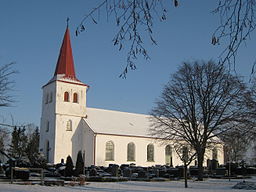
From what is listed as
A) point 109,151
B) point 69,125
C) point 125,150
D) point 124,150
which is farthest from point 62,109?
point 125,150

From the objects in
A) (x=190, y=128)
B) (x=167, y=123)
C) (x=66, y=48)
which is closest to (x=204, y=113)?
(x=190, y=128)

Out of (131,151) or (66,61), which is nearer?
(131,151)

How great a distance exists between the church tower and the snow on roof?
6.97 ft

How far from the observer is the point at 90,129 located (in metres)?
46.7

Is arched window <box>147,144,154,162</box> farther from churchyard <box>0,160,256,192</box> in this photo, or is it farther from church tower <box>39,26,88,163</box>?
churchyard <box>0,160,256,192</box>

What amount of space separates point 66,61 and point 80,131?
9.96m

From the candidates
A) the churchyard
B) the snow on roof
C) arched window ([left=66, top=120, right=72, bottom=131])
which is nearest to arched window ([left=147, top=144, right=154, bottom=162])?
the snow on roof

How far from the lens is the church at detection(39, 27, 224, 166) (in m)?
46.2

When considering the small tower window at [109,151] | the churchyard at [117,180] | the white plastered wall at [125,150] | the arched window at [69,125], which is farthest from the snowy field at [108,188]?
the arched window at [69,125]

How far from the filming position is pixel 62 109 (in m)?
47.7

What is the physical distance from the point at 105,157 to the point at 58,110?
8870 mm

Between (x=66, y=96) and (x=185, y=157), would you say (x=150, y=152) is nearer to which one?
(x=66, y=96)

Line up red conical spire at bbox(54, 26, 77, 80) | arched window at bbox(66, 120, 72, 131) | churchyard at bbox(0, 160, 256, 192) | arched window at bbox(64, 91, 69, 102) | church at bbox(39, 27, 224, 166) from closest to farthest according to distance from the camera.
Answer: churchyard at bbox(0, 160, 256, 192) → church at bbox(39, 27, 224, 166) → arched window at bbox(66, 120, 72, 131) → arched window at bbox(64, 91, 69, 102) → red conical spire at bbox(54, 26, 77, 80)

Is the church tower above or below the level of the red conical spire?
below
